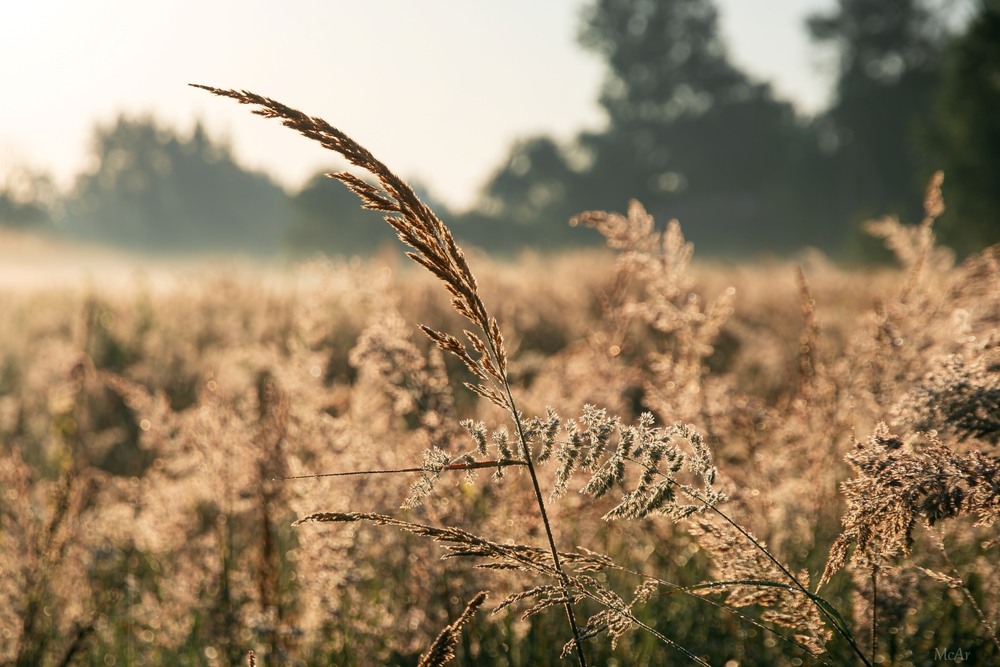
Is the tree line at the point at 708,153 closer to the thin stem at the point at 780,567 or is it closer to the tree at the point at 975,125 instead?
the tree at the point at 975,125

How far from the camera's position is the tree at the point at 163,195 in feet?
271

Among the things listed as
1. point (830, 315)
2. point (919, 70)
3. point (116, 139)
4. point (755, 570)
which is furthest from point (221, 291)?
point (116, 139)

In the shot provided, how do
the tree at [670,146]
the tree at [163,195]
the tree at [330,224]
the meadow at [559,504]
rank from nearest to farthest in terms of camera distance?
the meadow at [559,504] < the tree at [670,146] < the tree at [330,224] < the tree at [163,195]

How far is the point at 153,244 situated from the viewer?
8000cm

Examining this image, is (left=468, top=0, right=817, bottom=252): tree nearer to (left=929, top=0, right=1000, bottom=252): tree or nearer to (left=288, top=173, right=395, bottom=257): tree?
(left=288, top=173, right=395, bottom=257): tree

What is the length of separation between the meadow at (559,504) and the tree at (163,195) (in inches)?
3227

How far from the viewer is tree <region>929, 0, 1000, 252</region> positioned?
1024 inches

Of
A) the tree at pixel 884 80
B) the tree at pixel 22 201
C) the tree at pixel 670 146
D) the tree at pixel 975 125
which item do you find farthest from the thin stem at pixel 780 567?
the tree at pixel 22 201

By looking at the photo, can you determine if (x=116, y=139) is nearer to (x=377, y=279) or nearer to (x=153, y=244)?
(x=153, y=244)

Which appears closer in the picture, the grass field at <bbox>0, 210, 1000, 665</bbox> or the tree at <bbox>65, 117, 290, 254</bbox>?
the grass field at <bbox>0, 210, 1000, 665</bbox>

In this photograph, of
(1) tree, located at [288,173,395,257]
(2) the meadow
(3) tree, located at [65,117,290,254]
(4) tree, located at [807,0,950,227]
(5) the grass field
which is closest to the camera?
(2) the meadow

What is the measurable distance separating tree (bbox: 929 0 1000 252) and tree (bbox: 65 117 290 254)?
6544cm

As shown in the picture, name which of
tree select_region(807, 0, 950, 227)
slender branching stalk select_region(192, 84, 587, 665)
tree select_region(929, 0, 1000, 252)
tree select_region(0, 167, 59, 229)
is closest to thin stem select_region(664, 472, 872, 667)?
slender branching stalk select_region(192, 84, 587, 665)

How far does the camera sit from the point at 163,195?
8350 centimetres
